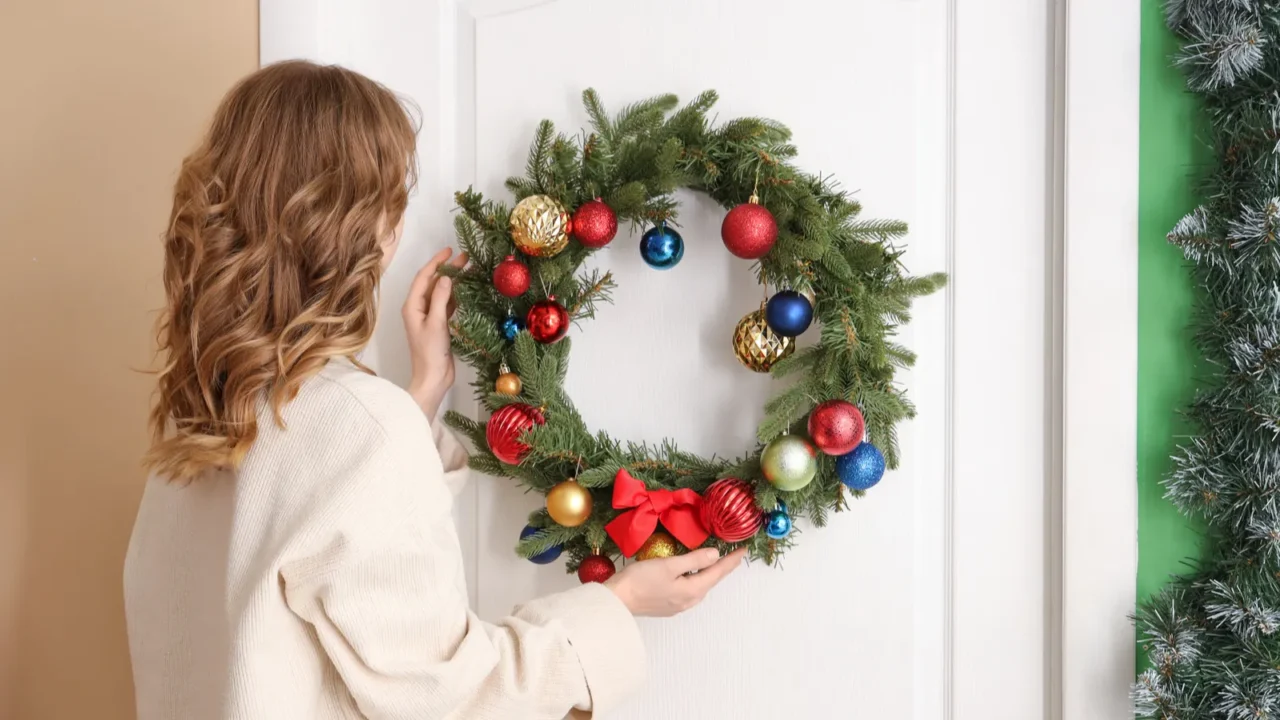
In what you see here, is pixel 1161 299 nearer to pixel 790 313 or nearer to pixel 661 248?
pixel 790 313

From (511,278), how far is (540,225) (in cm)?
7

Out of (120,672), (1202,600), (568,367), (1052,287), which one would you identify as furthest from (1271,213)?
(120,672)

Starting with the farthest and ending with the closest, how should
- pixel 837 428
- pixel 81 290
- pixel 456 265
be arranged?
pixel 81 290 < pixel 456 265 < pixel 837 428

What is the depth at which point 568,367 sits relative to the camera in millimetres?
1183

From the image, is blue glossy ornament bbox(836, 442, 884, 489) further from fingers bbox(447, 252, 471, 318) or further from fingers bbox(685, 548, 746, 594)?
fingers bbox(447, 252, 471, 318)

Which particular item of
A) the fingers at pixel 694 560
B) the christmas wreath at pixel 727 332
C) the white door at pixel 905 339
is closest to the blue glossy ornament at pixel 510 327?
the christmas wreath at pixel 727 332

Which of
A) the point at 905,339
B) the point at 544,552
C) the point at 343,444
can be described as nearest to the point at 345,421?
the point at 343,444

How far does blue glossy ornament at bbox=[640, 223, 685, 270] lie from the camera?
0.99m

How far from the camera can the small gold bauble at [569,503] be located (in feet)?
3.23

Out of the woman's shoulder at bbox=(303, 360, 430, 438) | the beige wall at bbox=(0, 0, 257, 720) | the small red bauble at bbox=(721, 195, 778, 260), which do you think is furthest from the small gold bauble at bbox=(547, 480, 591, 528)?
the beige wall at bbox=(0, 0, 257, 720)

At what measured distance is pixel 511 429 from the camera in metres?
1.01

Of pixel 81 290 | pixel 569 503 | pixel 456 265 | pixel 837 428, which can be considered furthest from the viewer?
pixel 81 290

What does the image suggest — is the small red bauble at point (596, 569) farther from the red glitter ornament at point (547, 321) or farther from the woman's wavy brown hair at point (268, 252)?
the woman's wavy brown hair at point (268, 252)

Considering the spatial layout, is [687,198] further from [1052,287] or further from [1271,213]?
[1271,213]
